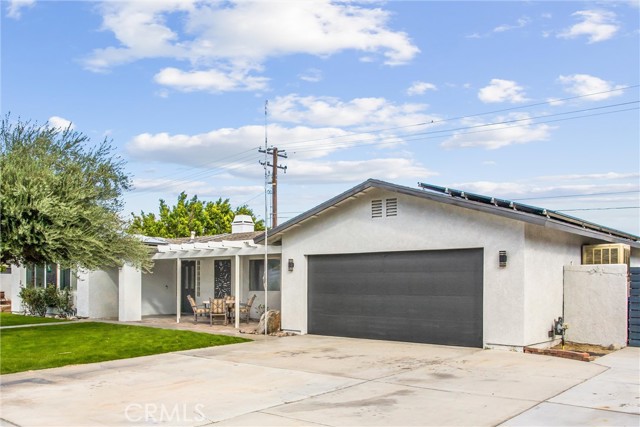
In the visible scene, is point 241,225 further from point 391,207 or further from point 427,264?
point 427,264

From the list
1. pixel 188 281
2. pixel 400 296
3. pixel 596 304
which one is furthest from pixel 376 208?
pixel 188 281

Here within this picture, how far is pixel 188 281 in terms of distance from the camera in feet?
79.7

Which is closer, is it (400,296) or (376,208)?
(400,296)

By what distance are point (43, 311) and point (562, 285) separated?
20111 mm

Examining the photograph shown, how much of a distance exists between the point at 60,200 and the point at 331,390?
943 cm

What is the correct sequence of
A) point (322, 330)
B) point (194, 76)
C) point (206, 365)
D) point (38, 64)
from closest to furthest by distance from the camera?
point (206, 365) → point (38, 64) → point (322, 330) → point (194, 76)

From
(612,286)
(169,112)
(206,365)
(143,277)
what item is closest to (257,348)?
(206,365)

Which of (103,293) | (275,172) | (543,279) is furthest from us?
(275,172)

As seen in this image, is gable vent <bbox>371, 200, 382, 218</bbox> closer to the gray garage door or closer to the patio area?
the gray garage door

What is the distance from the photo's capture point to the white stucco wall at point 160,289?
24.0 metres

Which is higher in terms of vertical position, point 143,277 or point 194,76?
point 194,76

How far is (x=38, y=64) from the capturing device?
14.8 meters

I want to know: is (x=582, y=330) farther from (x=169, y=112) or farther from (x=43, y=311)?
(x=43, y=311)

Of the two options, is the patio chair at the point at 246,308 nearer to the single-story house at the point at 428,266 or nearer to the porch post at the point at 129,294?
the single-story house at the point at 428,266
